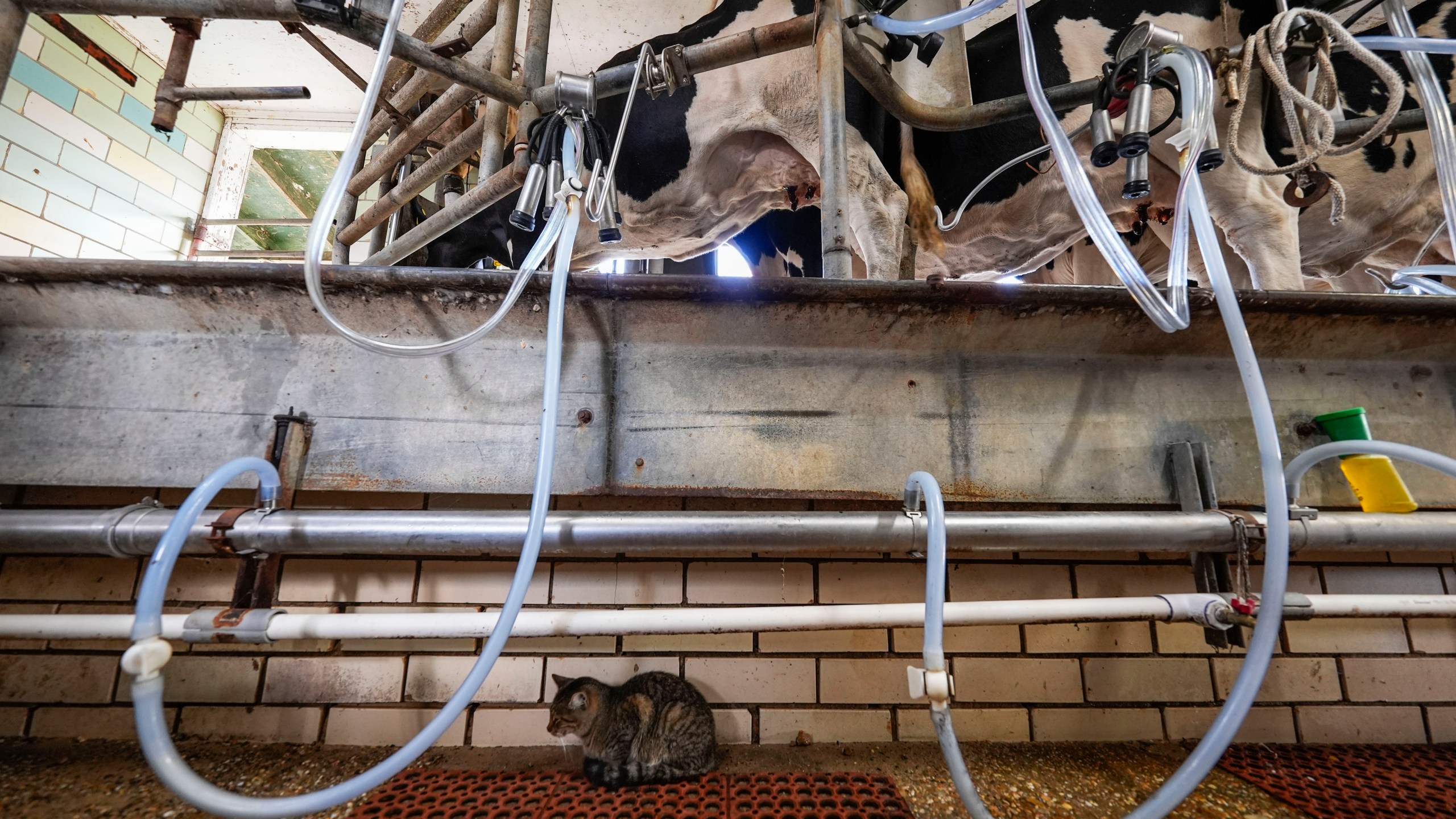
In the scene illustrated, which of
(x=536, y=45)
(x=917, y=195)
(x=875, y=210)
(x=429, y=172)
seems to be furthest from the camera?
(x=917, y=195)

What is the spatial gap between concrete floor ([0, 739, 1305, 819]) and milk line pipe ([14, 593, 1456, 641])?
0.39 metres

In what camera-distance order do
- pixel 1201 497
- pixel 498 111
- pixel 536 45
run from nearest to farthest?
1. pixel 1201 497
2. pixel 536 45
3. pixel 498 111

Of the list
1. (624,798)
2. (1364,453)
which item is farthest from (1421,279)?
(624,798)

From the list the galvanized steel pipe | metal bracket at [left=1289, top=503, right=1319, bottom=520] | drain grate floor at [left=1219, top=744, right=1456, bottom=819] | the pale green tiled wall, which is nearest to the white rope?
metal bracket at [left=1289, top=503, right=1319, bottom=520]

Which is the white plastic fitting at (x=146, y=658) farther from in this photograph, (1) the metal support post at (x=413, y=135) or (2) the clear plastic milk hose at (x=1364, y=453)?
(2) the clear plastic milk hose at (x=1364, y=453)

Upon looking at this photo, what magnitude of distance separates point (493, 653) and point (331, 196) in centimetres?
73

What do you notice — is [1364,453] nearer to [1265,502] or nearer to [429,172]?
[1265,502]

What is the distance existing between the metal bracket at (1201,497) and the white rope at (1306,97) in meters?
0.56

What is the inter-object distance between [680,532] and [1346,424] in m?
1.24

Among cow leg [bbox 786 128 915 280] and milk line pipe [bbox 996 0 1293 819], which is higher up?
cow leg [bbox 786 128 915 280]

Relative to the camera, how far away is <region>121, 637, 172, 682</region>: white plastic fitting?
0.61 meters

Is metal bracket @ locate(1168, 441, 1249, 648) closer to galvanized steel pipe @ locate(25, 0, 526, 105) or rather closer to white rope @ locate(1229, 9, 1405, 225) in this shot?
white rope @ locate(1229, 9, 1405, 225)

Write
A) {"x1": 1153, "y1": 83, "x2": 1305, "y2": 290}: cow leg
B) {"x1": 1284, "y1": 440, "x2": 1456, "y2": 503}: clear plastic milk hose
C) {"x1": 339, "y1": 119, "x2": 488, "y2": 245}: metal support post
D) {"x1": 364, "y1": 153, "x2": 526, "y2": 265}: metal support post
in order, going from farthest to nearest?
{"x1": 1153, "y1": 83, "x2": 1305, "y2": 290}: cow leg < {"x1": 339, "y1": 119, "x2": 488, "y2": 245}: metal support post < {"x1": 364, "y1": 153, "x2": 526, "y2": 265}: metal support post < {"x1": 1284, "y1": 440, "x2": 1456, "y2": 503}: clear plastic milk hose

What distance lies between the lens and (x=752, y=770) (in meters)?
1.12
